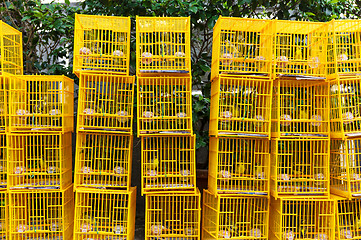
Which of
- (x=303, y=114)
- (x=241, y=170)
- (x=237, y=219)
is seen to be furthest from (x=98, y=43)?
(x=237, y=219)

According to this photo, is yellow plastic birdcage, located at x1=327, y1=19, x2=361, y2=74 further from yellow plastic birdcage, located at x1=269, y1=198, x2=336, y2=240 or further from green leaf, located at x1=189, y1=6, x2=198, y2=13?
green leaf, located at x1=189, y1=6, x2=198, y2=13

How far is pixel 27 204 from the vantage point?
3330 millimetres

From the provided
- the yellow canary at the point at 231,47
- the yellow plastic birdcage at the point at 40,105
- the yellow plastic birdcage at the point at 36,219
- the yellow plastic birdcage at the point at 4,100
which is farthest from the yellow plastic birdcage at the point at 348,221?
the yellow plastic birdcage at the point at 4,100

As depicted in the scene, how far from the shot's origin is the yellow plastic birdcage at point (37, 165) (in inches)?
120

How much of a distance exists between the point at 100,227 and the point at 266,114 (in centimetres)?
220

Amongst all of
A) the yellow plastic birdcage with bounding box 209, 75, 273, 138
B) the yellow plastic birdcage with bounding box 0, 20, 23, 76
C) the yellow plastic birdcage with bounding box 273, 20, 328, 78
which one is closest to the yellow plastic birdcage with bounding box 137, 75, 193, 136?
the yellow plastic birdcage with bounding box 209, 75, 273, 138

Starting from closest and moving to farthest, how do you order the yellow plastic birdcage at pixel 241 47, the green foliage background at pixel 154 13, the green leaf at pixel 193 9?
the yellow plastic birdcage at pixel 241 47, the green leaf at pixel 193 9, the green foliage background at pixel 154 13

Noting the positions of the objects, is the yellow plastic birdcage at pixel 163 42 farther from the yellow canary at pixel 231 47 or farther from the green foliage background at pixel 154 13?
the green foliage background at pixel 154 13

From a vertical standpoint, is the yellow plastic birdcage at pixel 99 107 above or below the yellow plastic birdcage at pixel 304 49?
below

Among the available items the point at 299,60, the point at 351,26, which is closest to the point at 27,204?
the point at 299,60

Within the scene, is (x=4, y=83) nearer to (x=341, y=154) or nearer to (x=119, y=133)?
(x=119, y=133)

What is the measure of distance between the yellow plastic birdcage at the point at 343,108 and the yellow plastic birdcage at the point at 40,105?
3.00 m

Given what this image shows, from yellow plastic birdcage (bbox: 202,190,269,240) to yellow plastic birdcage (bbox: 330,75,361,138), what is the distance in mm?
1133

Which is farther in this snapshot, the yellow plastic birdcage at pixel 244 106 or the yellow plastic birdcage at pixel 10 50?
the yellow plastic birdcage at pixel 10 50
